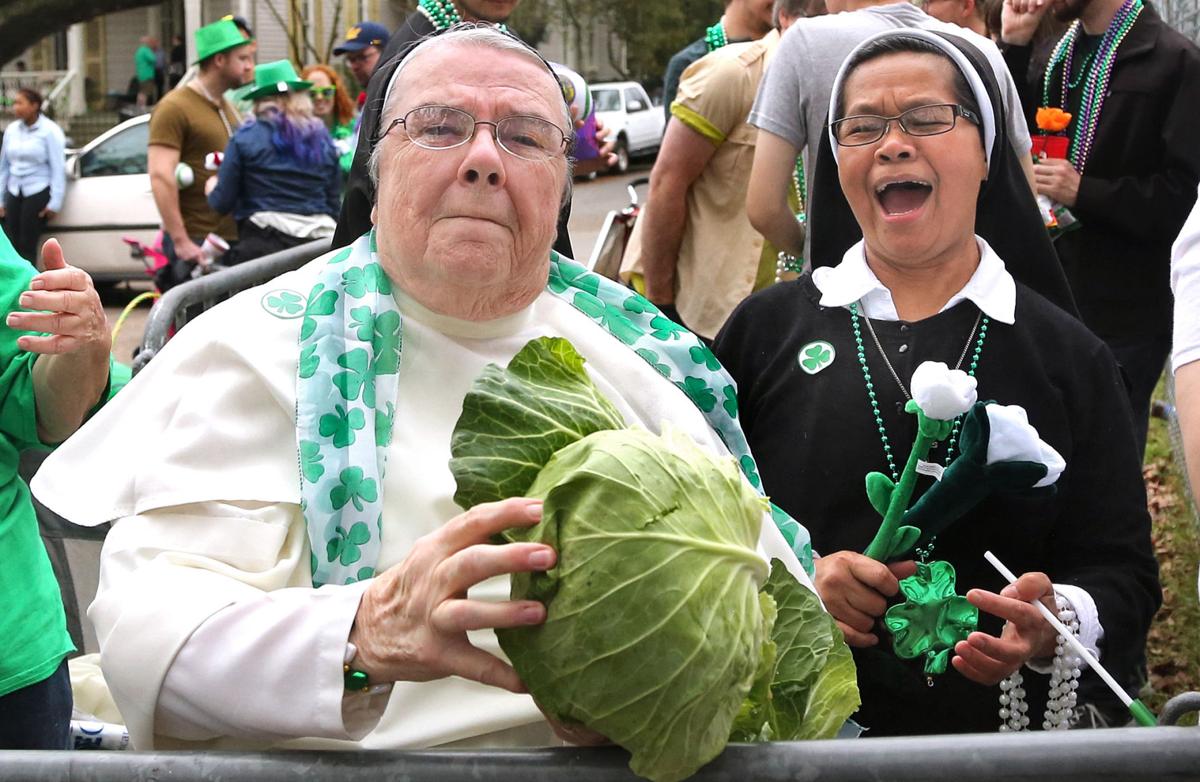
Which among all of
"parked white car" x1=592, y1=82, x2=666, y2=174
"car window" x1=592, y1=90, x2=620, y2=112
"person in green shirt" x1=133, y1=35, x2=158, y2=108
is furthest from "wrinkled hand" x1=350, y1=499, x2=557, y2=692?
"person in green shirt" x1=133, y1=35, x2=158, y2=108

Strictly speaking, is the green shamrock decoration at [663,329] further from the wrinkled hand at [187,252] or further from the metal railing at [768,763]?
the wrinkled hand at [187,252]

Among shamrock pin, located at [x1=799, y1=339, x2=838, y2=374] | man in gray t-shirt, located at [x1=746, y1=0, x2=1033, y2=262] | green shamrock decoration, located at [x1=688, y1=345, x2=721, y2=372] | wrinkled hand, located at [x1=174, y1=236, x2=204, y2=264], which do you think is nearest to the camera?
green shamrock decoration, located at [x1=688, y1=345, x2=721, y2=372]

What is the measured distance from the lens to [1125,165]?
4484 millimetres

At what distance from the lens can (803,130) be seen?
3863 millimetres

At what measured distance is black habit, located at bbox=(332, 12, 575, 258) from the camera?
8.12ft

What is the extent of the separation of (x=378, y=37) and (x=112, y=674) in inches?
339

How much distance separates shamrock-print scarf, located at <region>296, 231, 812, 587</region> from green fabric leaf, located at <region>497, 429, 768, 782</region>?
1.67 feet

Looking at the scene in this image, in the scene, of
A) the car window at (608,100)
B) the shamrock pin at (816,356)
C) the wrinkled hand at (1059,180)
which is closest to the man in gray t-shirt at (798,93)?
the wrinkled hand at (1059,180)

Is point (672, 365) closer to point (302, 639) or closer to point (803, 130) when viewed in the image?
A: point (302, 639)

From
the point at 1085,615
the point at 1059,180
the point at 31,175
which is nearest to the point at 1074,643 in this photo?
the point at 1085,615

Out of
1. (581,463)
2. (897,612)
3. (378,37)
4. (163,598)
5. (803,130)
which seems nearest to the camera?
(581,463)

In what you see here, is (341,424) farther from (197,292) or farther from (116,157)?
(116,157)

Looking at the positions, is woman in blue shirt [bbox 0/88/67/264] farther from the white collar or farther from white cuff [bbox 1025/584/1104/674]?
white cuff [bbox 1025/584/1104/674]

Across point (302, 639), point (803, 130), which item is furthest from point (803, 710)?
point (803, 130)
